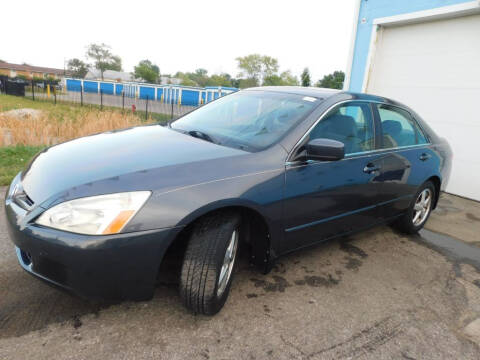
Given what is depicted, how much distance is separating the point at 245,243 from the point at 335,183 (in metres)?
0.85

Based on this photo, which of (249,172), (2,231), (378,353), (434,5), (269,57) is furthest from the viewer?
(269,57)

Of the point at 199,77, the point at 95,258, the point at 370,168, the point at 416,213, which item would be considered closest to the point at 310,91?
the point at 370,168

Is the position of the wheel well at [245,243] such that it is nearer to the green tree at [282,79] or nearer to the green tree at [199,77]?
the green tree at [282,79]

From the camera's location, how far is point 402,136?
346cm

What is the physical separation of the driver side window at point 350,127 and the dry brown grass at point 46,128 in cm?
541

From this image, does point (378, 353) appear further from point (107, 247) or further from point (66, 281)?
point (66, 281)

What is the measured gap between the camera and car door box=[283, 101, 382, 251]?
2.44 metres

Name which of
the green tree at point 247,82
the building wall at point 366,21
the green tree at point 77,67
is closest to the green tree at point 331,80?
the green tree at point 247,82

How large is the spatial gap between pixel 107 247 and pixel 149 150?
81 cm

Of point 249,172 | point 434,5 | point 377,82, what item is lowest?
point 249,172

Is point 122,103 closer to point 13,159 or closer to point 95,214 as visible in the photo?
point 13,159

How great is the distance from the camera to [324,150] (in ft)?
7.68

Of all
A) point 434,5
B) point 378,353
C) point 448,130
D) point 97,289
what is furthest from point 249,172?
point 434,5

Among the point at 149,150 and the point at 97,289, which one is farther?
the point at 149,150
